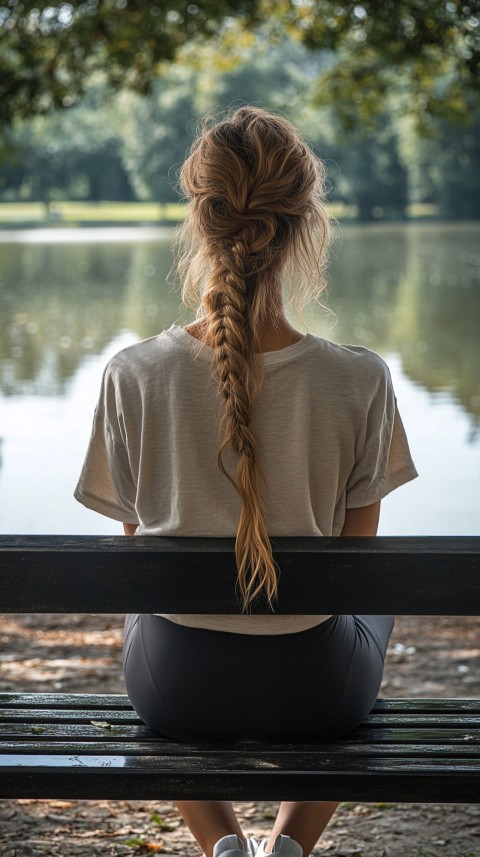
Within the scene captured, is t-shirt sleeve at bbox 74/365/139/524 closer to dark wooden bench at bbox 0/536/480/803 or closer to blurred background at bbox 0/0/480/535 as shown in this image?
dark wooden bench at bbox 0/536/480/803

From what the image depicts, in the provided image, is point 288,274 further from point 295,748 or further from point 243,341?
point 295,748

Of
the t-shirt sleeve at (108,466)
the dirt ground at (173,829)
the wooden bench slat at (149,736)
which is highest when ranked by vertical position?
the t-shirt sleeve at (108,466)

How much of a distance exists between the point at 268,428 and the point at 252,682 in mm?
473

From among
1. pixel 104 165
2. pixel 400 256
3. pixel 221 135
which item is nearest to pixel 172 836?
pixel 221 135

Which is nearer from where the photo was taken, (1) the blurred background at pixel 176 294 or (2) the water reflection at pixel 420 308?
(1) the blurred background at pixel 176 294

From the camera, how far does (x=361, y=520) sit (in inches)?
93.1

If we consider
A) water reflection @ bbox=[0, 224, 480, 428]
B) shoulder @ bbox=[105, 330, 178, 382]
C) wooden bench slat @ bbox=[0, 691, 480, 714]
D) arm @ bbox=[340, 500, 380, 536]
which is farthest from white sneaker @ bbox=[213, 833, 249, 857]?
water reflection @ bbox=[0, 224, 480, 428]

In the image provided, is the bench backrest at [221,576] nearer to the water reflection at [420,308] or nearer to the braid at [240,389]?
the braid at [240,389]

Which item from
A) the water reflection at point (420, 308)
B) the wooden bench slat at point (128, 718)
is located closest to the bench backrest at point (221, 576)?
the wooden bench slat at point (128, 718)

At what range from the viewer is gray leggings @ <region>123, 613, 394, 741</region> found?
2225mm

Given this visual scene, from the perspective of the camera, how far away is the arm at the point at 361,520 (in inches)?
92.7

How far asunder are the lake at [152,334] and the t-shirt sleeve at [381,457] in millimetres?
373

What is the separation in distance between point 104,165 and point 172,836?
68.8 m

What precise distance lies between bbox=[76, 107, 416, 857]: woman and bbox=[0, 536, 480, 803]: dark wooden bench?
0.32 feet
